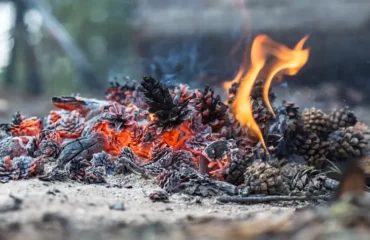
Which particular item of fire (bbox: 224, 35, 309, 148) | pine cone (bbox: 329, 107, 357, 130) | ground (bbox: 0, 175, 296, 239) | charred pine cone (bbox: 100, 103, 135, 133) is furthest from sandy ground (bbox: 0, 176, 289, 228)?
pine cone (bbox: 329, 107, 357, 130)

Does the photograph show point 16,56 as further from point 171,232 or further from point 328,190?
point 171,232

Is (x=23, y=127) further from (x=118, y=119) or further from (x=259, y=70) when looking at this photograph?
(x=259, y=70)

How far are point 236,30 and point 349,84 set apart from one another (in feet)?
12.3

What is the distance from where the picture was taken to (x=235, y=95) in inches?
142

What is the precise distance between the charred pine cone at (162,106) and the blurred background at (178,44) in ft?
3.35

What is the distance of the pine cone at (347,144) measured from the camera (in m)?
3.68

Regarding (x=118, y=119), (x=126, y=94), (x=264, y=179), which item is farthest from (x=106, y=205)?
(x=126, y=94)

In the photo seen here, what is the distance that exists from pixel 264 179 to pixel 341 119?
1.28 metres

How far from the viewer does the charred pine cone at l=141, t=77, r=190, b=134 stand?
10.8 ft

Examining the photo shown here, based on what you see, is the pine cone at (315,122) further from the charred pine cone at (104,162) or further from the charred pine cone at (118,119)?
the charred pine cone at (104,162)

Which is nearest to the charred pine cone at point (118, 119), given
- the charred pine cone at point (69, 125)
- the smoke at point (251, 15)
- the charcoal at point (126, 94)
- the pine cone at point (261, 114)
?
the charred pine cone at point (69, 125)

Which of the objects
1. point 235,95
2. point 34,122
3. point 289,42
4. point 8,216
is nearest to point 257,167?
point 235,95

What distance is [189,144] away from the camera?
337 centimetres

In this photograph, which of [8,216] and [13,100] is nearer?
[8,216]
